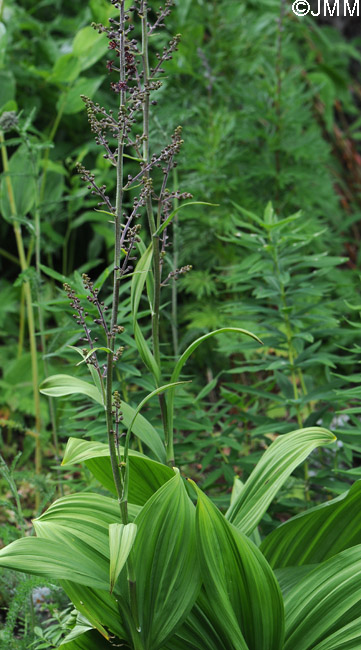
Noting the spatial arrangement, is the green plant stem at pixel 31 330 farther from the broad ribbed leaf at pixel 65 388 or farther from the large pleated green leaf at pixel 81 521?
the large pleated green leaf at pixel 81 521

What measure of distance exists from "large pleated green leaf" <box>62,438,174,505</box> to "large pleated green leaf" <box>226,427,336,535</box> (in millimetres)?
186

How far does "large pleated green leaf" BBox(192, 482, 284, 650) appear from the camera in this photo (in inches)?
49.9

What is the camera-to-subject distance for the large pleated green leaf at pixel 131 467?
1.40 m

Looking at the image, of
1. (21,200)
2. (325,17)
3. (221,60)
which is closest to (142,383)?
(21,200)

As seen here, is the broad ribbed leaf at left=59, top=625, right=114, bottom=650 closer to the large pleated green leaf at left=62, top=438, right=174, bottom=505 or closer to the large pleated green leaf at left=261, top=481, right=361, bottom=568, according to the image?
the large pleated green leaf at left=62, top=438, right=174, bottom=505

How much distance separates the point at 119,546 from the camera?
113 centimetres

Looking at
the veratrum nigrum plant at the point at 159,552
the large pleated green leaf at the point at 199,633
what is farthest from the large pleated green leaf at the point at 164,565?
the large pleated green leaf at the point at 199,633

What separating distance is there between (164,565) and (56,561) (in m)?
0.22

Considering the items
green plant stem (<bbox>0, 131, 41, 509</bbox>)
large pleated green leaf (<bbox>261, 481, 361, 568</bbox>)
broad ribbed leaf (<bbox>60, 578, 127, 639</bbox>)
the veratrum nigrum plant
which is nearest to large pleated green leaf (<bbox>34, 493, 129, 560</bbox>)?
the veratrum nigrum plant

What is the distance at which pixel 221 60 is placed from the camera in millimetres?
3578

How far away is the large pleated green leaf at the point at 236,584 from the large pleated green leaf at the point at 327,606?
0.06m

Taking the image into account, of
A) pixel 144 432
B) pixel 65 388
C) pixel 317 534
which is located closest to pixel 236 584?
pixel 317 534

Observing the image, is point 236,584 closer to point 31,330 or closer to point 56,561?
point 56,561

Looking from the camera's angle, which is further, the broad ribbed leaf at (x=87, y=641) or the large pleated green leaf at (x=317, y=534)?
the large pleated green leaf at (x=317, y=534)
